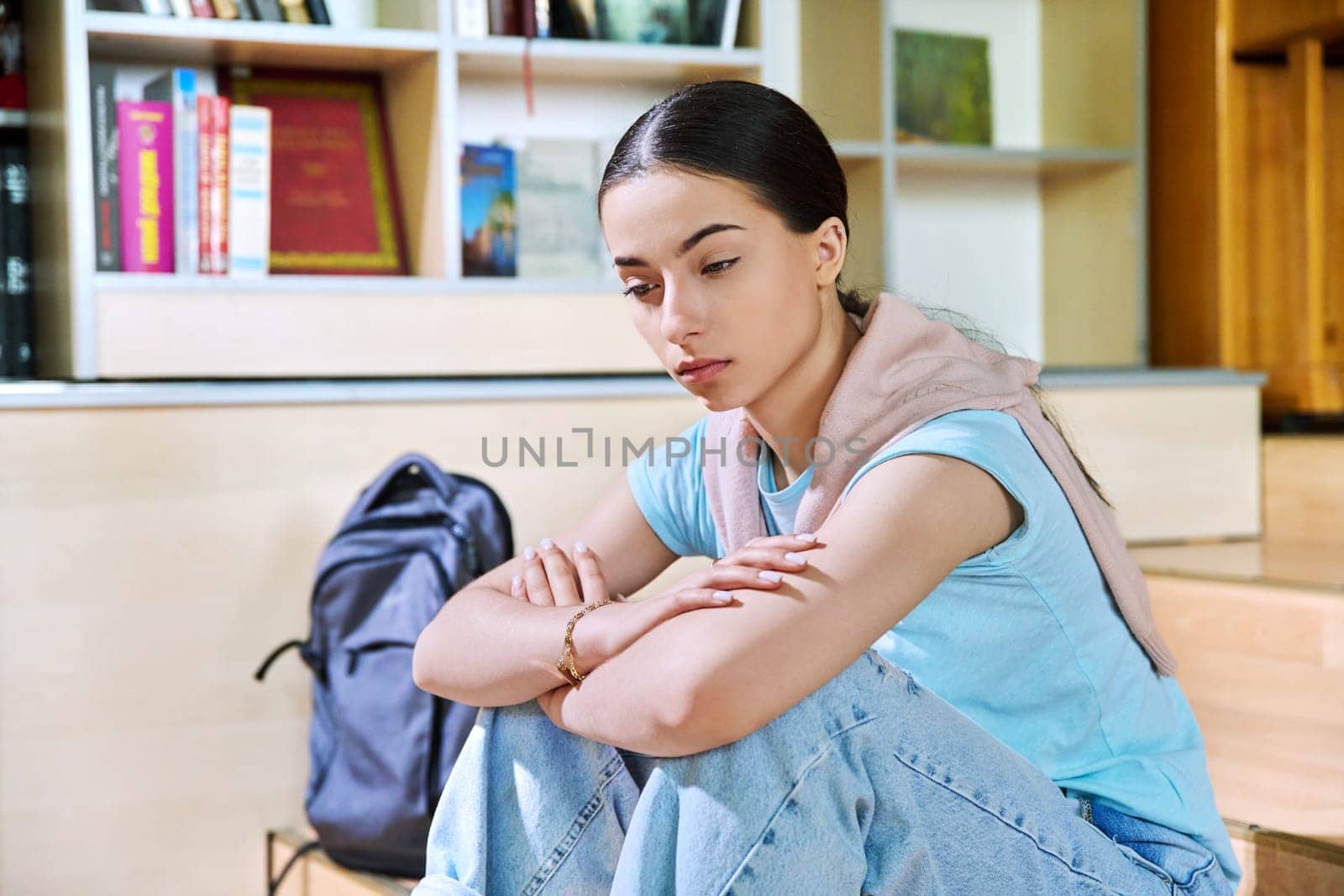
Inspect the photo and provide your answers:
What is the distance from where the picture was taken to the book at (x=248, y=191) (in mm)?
1876

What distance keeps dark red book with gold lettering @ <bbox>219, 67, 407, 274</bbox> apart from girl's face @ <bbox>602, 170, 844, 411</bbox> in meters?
1.07

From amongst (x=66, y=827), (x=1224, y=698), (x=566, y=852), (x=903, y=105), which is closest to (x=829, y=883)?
(x=566, y=852)

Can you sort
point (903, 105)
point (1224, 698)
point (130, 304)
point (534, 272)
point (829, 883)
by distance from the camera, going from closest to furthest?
point (829, 883), point (1224, 698), point (130, 304), point (534, 272), point (903, 105)

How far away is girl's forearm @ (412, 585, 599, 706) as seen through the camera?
3.43 feet

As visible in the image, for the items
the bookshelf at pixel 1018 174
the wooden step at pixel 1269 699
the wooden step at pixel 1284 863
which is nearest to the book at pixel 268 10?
the bookshelf at pixel 1018 174

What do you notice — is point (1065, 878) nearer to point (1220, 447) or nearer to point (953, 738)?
point (953, 738)

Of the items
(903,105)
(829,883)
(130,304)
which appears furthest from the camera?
(903,105)

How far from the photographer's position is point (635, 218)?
1.06m

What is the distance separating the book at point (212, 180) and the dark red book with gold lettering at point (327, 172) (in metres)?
0.17

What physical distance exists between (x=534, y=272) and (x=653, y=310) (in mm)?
1041

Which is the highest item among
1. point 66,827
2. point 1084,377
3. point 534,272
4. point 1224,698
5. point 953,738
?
point 534,272

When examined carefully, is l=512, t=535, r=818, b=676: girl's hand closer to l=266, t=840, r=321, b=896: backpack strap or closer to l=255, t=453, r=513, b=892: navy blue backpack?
l=255, t=453, r=513, b=892: navy blue backpack

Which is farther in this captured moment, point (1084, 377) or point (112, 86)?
point (1084, 377)

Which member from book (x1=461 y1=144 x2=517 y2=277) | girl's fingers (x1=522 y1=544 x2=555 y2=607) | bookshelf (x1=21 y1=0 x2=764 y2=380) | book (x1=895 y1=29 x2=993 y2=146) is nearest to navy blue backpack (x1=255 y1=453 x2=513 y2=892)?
bookshelf (x1=21 y1=0 x2=764 y2=380)
